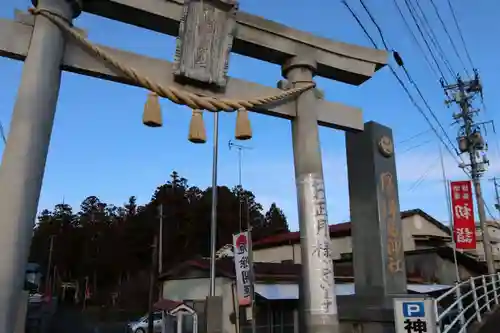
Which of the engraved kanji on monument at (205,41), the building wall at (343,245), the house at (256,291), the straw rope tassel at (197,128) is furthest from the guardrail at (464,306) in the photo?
the building wall at (343,245)

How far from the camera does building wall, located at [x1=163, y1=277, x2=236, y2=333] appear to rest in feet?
46.1

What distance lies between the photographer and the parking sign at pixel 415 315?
5.15 meters

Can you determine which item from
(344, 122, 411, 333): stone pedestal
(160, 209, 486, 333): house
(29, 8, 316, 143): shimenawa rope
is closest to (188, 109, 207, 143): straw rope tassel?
(29, 8, 316, 143): shimenawa rope

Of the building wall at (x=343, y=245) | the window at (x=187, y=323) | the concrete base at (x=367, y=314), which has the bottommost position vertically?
the window at (x=187, y=323)

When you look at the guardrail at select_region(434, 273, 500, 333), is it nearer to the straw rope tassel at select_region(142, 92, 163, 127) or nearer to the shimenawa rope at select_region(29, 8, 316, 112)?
the shimenawa rope at select_region(29, 8, 316, 112)

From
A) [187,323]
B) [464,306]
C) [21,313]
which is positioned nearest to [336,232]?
[187,323]

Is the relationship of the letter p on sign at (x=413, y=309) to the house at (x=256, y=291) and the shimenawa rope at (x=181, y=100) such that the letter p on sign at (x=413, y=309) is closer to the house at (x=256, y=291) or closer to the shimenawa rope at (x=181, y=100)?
the shimenawa rope at (x=181, y=100)

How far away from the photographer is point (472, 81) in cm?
1755

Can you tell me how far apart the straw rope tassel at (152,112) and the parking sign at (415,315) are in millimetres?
3663

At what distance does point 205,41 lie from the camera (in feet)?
18.8

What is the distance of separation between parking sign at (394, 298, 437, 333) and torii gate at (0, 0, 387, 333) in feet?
2.66

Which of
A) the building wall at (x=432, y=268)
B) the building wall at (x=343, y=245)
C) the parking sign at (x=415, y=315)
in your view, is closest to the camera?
the parking sign at (x=415, y=315)

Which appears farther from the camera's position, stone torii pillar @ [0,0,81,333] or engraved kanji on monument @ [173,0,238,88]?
engraved kanji on monument @ [173,0,238,88]

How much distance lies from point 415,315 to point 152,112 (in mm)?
3988
